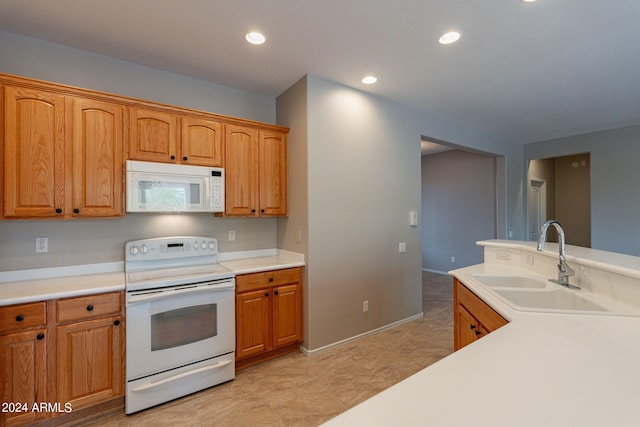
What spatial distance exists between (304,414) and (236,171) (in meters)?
2.19

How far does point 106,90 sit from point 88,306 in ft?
A: 6.06

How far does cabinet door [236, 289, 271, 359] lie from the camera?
2.57m

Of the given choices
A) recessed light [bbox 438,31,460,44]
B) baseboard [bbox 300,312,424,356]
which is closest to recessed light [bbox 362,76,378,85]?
recessed light [bbox 438,31,460,44]

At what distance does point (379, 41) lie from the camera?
2.33 metres

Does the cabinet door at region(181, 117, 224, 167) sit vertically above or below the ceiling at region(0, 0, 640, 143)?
below

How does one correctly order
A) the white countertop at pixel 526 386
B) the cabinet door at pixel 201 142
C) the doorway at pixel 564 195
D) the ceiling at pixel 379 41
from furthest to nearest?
the doorway at pixel 564 195
the cabinet door at pixel 201 142
the ceiling at pixel 379 41
the white countertop at pixel 526 386

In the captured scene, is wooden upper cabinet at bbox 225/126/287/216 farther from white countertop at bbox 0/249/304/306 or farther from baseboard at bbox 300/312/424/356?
baseboard at bbox 300/312/424/356

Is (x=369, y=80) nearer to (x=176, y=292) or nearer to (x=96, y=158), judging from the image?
(x=96, y=158)

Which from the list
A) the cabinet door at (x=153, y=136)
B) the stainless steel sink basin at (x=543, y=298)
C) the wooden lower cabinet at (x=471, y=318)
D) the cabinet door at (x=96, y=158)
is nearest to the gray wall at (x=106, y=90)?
the cabinet door at (x=96, y=158)

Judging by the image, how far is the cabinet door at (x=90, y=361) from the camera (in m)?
1.90

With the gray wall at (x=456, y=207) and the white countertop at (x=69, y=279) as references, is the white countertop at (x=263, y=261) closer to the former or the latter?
the white countertop at (x=69, y=279)

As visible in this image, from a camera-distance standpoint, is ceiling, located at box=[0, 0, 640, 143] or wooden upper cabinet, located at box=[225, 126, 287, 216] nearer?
ceiling, located at box=[0, 0, 640, 143]

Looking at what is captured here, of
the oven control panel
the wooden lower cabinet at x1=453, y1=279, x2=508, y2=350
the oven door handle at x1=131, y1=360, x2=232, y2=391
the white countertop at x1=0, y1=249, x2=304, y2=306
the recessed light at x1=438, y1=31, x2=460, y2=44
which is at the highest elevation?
the recessed light at x1=438, y1=31, x2=460, y2=44

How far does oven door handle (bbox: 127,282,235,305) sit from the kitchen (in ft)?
2.30
